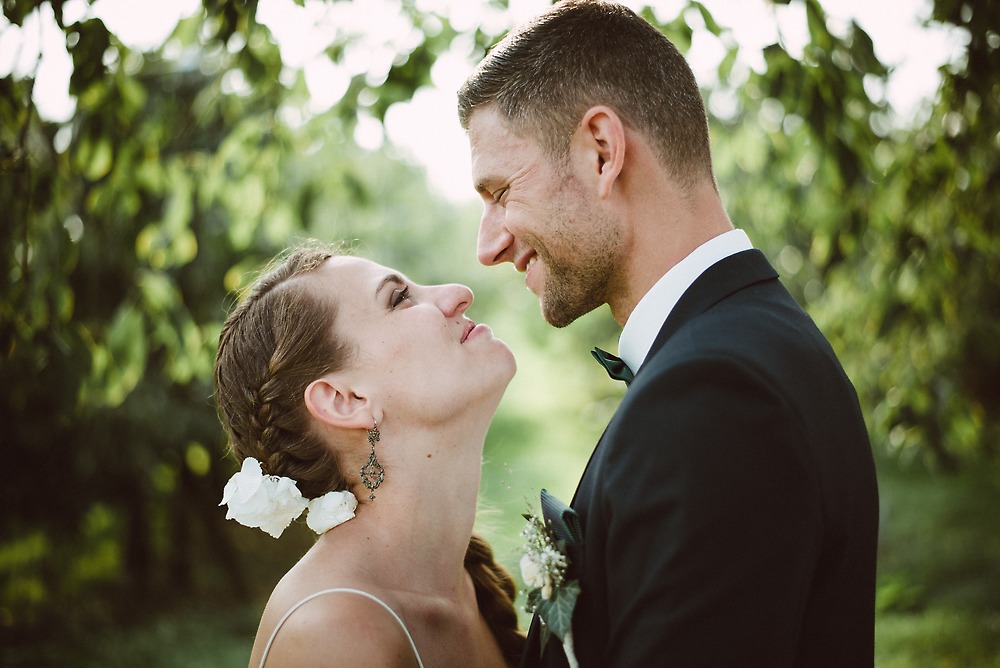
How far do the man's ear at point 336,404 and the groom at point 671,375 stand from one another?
1.80 ft

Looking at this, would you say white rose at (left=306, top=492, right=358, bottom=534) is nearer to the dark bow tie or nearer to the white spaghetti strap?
the white spaghetti strap

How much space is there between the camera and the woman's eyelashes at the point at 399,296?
256 centimetres

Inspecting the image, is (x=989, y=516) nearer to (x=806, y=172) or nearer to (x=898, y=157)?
(x=806, y=172)

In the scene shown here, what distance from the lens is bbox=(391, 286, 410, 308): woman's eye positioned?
2.56m

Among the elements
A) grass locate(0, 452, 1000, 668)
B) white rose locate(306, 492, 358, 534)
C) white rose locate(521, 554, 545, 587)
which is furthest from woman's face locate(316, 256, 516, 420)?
grass locate(0, 452, 1000, 668)

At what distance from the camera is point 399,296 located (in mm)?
2580

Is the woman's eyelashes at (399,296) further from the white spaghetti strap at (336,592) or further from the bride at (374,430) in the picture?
the white spaghetti strap at (336,592)

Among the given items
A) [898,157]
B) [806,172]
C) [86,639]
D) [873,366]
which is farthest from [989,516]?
[86,639]

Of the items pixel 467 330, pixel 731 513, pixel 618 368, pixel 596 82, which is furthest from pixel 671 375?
pixel 467 330

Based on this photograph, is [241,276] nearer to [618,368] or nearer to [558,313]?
[558,313]

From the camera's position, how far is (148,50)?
4.96 m

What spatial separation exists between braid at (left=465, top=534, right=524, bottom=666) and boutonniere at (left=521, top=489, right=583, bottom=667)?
0.77 metres

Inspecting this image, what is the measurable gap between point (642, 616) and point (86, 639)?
785cm

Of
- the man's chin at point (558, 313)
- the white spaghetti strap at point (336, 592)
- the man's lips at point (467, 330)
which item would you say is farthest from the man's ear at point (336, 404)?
the man's chin at point (558, 313)
